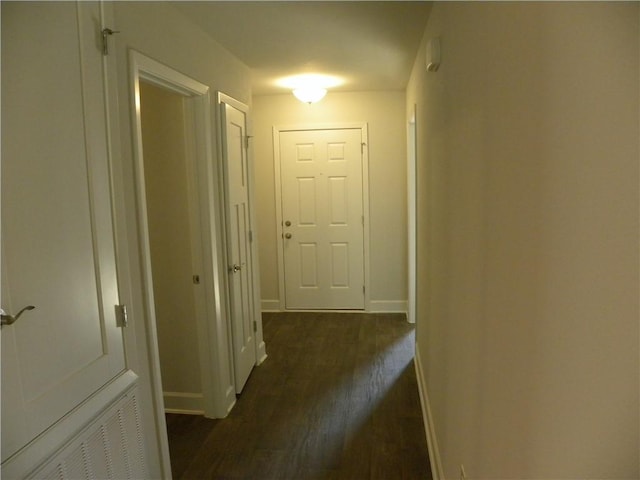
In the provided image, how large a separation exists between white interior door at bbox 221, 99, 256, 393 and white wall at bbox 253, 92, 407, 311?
5.15 ft

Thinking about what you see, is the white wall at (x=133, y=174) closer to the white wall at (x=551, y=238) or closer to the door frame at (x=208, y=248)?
the door frame at (x=208, y=248)

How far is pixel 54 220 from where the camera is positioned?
52.0 inches

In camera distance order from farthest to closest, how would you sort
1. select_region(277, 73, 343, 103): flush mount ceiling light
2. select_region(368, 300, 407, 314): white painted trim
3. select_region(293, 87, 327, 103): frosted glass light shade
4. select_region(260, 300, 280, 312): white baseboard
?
select_region(260, 300, 280, 312): white baseboard < select_region(368, 300, 407, 314): white painted trim < select_region(293, 87, 327, 103): frosted glass light shade < select_region(277, 73, 343, 103): flush mount ceiling light

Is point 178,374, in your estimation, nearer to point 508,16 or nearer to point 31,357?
point 31,357

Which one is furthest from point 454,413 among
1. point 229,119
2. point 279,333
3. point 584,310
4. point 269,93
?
point 269,93

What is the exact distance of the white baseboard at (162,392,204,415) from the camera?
283cm

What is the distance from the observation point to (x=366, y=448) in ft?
7.98

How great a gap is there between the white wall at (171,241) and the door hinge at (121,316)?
99 cm

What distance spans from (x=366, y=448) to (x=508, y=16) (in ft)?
7.30

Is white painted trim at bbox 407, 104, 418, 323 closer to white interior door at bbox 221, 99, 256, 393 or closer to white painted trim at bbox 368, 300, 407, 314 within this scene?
white painted trim at bbox 368, 300, 407, 314

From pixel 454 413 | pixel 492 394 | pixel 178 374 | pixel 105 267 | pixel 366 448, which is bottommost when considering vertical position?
pixel 366 448

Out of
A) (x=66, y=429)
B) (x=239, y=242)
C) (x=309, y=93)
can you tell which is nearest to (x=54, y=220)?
(x=66, y=429)

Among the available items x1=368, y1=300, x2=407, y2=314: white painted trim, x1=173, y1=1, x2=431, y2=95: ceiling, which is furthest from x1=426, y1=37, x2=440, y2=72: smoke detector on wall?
x1=368, y1=300, x2=407, y2=314: white painted trim

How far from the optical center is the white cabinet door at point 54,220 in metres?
1.17
